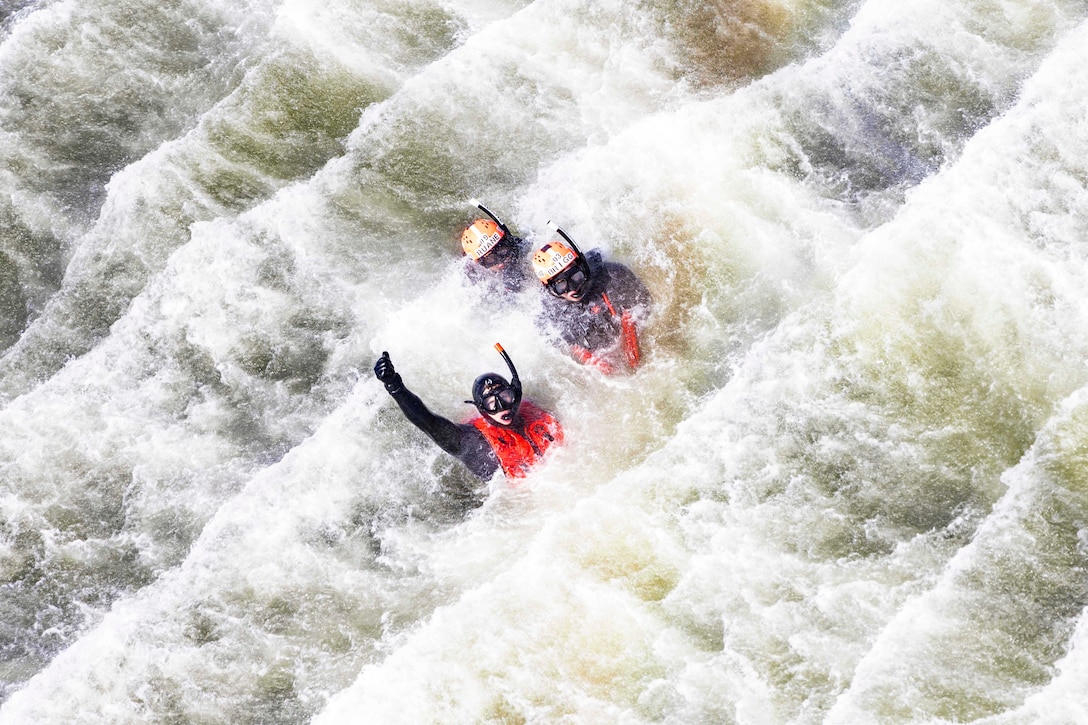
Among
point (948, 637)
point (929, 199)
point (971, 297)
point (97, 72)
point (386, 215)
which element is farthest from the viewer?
point (97, 72)

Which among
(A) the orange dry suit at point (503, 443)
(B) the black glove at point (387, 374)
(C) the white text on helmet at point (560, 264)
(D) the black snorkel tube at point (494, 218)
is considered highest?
(D) the black snorkel tube at point (494, 218)

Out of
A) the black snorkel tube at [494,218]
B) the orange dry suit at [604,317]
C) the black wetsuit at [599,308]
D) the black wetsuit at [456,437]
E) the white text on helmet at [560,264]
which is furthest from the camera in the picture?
the black snorkel tube at [494,218]

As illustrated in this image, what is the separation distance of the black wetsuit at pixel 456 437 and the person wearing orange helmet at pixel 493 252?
237 centimetres

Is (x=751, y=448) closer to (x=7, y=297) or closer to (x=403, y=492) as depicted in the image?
(x=403, y=492)

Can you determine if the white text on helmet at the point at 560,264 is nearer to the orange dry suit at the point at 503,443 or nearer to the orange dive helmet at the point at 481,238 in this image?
the orange dive helmet at the point at 481,238

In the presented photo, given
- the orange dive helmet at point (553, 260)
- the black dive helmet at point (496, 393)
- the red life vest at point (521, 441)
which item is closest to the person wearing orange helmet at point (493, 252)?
the orange dive helmet at point (553, 260)

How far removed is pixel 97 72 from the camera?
15.1 meters

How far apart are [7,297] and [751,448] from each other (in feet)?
36.3

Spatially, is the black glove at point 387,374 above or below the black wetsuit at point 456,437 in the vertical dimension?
above

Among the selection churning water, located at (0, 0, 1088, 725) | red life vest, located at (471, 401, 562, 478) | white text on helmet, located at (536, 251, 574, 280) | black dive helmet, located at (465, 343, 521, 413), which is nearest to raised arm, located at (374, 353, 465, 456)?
red life vest, located at (471, 401, 562, 478)

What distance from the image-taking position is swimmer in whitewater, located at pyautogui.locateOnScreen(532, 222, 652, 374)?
38.7 feet

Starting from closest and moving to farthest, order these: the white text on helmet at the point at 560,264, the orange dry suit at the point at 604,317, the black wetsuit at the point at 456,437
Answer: the black wetsuit at the point at 456,437 → the white text on helmet at the point at 560,264 → the orange dry suit at the point at 604,317

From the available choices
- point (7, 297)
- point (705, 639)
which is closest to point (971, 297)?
point (705, 639)

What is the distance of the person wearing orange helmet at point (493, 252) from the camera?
12344mm
